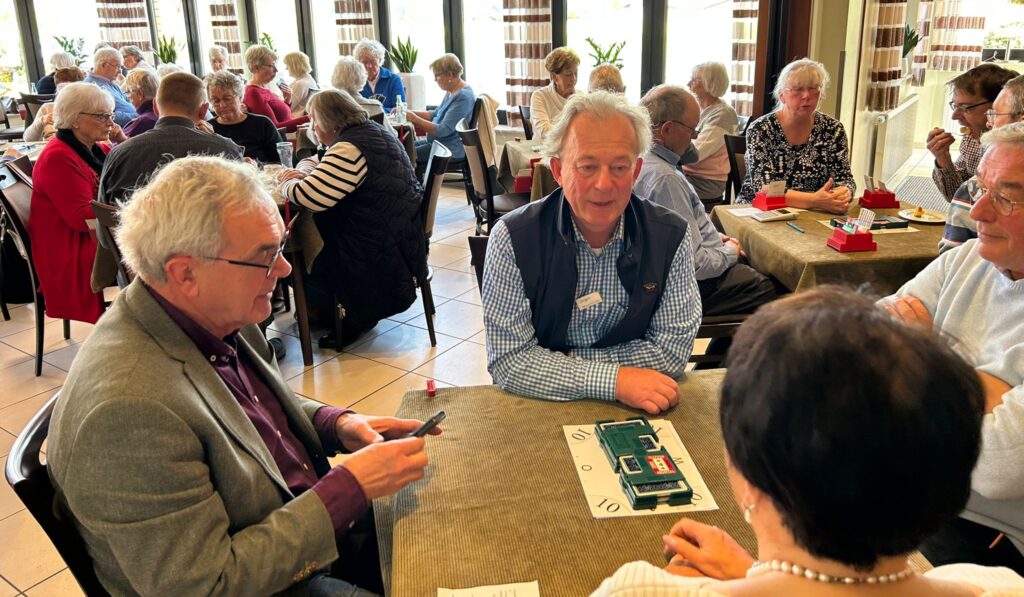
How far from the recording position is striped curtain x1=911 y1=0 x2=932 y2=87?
271 inches

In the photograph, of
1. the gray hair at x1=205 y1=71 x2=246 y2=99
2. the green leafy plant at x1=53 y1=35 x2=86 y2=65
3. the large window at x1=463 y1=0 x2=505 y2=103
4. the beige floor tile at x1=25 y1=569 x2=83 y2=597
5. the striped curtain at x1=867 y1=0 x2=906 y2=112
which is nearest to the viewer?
the beige floor tile at x1=25 y1=569 x2=83 y2=597

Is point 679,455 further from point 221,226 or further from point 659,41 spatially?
point 659,41

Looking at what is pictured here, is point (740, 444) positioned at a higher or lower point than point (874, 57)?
lower

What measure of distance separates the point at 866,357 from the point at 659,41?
6.48 meters

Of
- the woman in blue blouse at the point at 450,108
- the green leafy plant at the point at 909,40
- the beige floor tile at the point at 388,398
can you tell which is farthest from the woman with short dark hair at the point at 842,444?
the green leafy plant at the point at 909,40

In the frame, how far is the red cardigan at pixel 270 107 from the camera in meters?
5.87

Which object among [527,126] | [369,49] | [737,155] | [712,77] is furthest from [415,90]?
[737,155]

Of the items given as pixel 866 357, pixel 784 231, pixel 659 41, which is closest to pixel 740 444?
pixel 866 357

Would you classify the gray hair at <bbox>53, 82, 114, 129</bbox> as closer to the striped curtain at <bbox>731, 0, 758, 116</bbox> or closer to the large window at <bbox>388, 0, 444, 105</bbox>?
the striped curtain at <bbox>731, 0, 758, 116</bbox>

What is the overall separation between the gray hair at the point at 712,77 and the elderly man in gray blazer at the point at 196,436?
380cm

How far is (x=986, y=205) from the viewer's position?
4.94 feet

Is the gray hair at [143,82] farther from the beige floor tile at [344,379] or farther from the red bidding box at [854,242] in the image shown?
the red bidding box at [854,242]

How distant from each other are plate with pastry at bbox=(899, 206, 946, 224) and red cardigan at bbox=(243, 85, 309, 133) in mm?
4626

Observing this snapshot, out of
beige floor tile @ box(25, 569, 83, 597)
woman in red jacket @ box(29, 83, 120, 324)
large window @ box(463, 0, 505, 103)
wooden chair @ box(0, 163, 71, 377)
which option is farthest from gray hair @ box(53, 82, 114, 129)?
large window @ box(463, 0, 505, 103)
